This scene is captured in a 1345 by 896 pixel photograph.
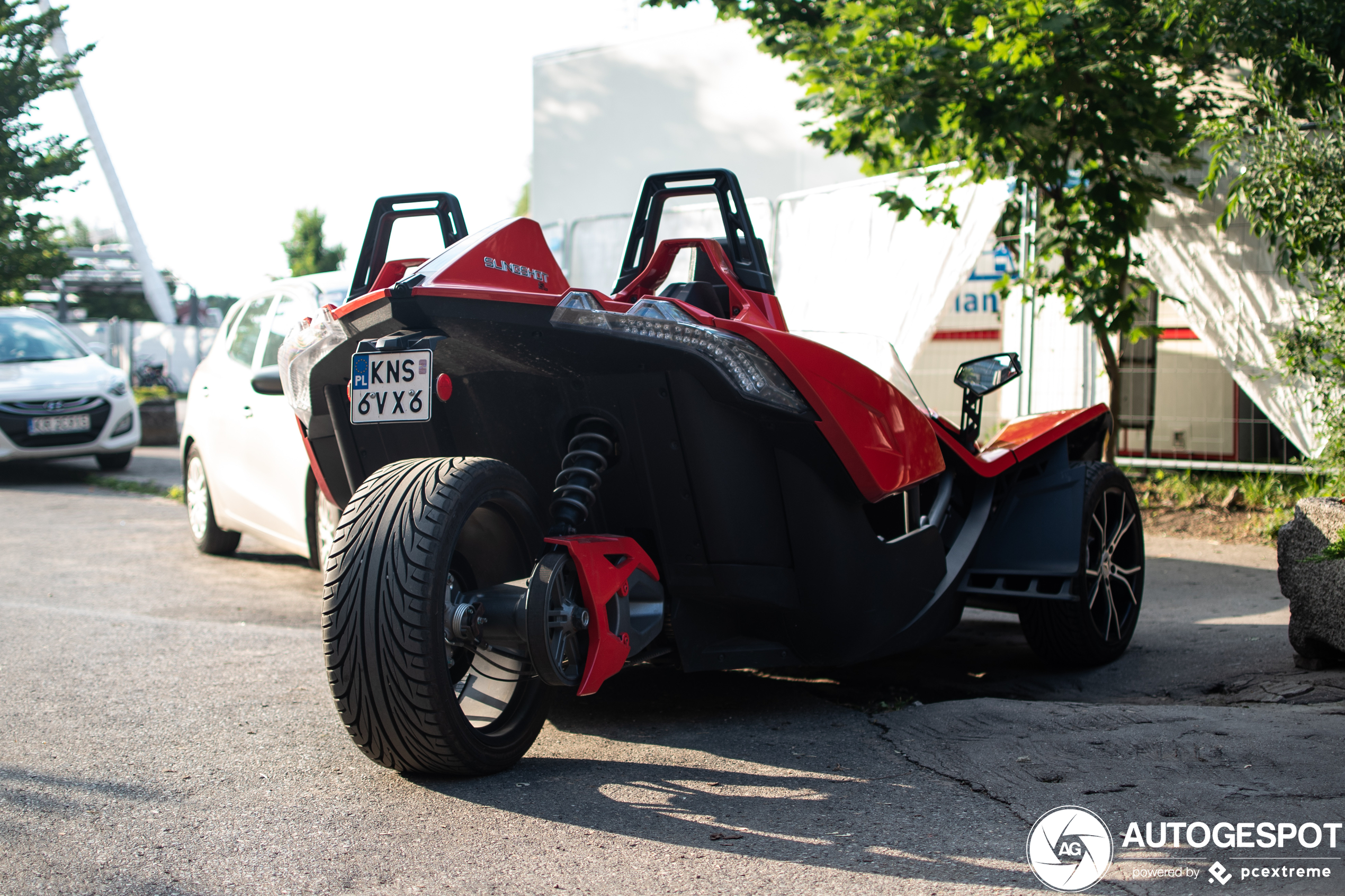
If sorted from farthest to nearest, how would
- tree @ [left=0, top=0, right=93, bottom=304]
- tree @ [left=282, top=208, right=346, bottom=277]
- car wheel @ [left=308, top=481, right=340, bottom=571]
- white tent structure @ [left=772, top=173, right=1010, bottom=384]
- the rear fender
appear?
tree @ [left=282, top=208, right=346, bottom=277] → tree @ [left=0, top=0, right=93, bottom=304] → white tent structure @ [left=772, top=173, right=1010, bottom=384] → car wheel @ [left=308, top=481, right=340, bottom=571] → the rear fender

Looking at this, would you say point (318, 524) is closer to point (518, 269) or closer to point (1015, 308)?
point (518, 269)

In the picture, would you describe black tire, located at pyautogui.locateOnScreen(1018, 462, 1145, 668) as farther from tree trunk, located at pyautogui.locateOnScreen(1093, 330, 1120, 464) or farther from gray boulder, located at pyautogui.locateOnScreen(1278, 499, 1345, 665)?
tree trunk, located at pyautogui.locateOnScreen(1093, 330, 1120, 464)

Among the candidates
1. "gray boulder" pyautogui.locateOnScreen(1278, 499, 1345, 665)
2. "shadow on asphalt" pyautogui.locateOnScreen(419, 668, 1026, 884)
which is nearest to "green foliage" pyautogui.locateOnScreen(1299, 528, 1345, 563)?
"gray boulder" pyautogui.locateOnScreen(1278, 499, 1345, 665)

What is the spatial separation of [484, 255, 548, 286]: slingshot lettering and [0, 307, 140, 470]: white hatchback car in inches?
412

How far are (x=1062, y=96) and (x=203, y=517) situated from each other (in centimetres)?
655

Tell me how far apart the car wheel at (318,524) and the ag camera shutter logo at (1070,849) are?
4028mm

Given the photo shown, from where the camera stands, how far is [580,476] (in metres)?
3.27

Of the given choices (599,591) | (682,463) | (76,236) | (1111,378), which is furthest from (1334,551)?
(76,236)

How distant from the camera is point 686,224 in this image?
1211 centimetres

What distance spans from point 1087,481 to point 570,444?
8.07ft

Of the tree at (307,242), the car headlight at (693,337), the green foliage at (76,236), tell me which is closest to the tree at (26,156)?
the green foliage at (76,236)

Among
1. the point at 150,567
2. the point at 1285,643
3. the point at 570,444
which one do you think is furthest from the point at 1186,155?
the point at 150,567

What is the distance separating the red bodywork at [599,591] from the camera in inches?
121

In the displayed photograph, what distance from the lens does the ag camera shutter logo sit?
8.29 feet
